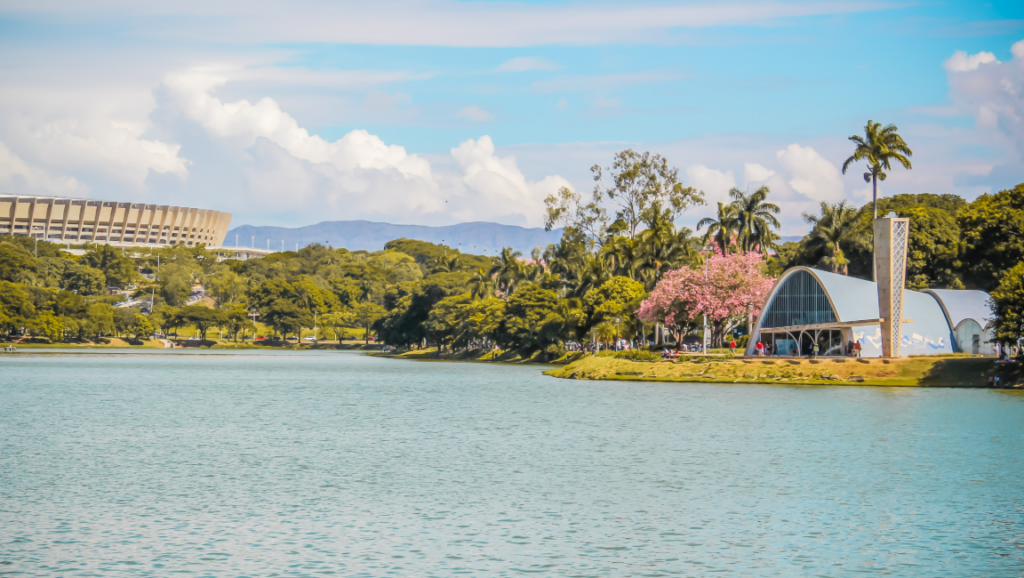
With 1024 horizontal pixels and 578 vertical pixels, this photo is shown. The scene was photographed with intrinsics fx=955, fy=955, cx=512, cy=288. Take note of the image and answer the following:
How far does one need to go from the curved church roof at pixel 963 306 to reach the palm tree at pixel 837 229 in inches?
636

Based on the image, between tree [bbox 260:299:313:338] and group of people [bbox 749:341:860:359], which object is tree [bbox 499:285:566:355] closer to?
group of people [bbox 749:341:860:359]

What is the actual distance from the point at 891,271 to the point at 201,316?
500 feet

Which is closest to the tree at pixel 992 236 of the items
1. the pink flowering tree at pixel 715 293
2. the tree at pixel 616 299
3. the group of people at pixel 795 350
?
the group of people at pixel 795 350

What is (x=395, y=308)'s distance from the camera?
16988cm

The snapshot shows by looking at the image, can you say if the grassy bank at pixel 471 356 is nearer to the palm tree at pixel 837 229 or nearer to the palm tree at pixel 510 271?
the palm tree at pixel 510 271

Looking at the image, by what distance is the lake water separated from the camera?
64.3 feet

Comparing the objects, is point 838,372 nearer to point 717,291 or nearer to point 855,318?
point 855,318

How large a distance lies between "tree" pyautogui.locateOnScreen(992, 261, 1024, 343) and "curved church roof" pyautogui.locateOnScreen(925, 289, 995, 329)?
17875 millimetres

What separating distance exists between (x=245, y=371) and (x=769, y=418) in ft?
221

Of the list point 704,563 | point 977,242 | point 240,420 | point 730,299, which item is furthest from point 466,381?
point 704,563

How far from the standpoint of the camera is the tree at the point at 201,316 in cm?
19038

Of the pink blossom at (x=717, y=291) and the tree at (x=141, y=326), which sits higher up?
the pink blossom at (x=717, y=291)

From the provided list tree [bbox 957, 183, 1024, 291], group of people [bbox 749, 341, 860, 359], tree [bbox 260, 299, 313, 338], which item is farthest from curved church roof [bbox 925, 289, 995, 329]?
tree [bbox 260, 299, 313, 338]

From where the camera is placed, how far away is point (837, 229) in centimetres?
9981
